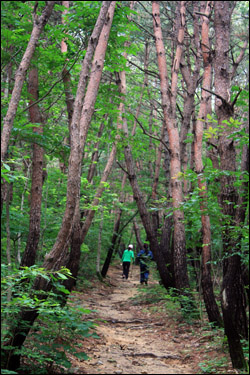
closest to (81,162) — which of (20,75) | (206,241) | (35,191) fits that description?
(35,191)

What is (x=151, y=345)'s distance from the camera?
6.90 m

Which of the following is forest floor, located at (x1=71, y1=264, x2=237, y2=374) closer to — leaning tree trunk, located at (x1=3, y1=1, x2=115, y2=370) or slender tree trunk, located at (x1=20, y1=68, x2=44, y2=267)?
leaning tree trunk, located at (x1=3, y1=1, x2=115, y2=370)

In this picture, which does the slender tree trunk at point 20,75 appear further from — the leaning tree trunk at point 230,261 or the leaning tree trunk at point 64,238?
the leaning tree trunk at point 230,261

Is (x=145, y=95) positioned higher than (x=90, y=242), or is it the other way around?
(x=145, y=95)

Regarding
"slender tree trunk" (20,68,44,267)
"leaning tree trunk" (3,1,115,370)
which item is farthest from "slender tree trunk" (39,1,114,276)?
"slender tree trunk" (20,68,44,267)

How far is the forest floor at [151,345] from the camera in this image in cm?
536

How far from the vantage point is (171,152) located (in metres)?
9.49

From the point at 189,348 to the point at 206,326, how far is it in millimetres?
1200

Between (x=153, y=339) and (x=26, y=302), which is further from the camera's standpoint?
(x=153, y=339)

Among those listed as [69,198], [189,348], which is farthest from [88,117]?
[189,348]

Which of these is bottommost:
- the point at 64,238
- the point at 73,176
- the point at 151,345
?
the point at 151,345

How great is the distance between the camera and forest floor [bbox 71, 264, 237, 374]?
211 inches

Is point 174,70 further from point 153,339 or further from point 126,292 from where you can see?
point 126,292

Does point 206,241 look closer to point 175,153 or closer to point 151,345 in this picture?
point 151,345
